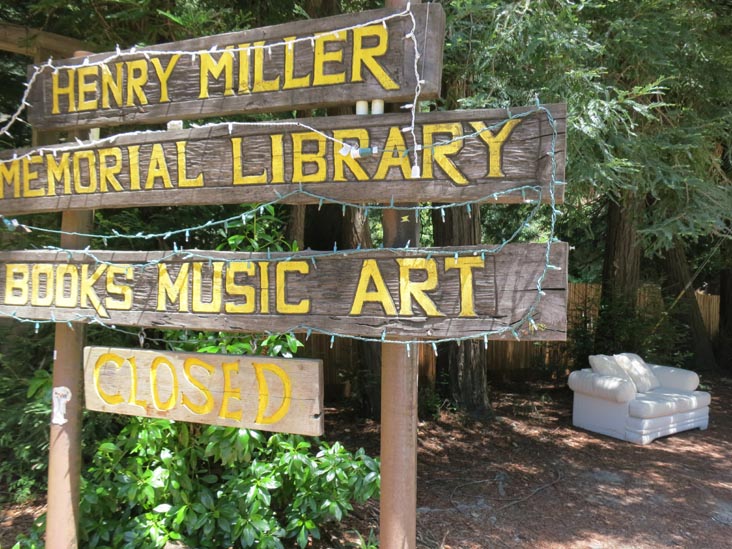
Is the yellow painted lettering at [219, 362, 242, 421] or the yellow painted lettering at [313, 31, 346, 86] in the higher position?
the yellow painted lettering at [313, 31, 346, 86]

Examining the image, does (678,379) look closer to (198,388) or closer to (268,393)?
(268,393)

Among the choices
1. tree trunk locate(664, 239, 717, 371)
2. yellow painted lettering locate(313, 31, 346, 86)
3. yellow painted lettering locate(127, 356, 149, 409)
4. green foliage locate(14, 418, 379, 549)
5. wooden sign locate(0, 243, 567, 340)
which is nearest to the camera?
wooden sign locate(0, 243, 567, 340)

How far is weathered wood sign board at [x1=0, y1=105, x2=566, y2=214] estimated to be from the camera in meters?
2.37

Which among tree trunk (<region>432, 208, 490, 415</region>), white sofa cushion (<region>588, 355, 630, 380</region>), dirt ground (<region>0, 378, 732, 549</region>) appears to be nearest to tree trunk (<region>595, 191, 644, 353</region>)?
dirt ground (<region>0, 378, 732, 549</region>)

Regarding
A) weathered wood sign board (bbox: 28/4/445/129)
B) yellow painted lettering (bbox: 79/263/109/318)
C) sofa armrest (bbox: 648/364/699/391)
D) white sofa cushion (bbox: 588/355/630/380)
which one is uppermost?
weathered wood sign board (bbox: 28/4/445/129)

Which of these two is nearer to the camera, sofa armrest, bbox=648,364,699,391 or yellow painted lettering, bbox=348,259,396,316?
yellow painted lettering, bbox=348,259,396,316

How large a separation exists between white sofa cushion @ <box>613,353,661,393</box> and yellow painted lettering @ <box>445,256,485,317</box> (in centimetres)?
659

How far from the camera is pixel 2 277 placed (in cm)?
332

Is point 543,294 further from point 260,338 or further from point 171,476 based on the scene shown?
point 171,476

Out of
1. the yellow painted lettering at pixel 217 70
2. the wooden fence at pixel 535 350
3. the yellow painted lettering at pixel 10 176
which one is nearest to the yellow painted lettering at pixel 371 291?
the yellow painted lettering at pixel 217 70

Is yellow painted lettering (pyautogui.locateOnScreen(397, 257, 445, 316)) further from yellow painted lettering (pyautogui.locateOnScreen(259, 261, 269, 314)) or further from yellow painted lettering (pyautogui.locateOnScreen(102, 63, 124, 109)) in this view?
yellow painted lettering (pyautogui.locateOnScreen(102, 63, 124, 109))

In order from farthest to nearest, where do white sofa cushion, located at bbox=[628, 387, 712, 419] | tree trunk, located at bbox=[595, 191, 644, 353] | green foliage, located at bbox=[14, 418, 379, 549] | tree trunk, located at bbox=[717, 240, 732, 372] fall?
1. tree trunk, located at bbox=[717, 240, 732, 372]
2. tree trunk, located at bbox=[595, 191, 644, 353]
3. white sofa cushion, located at bbox=[628, 387, 712, 419]
4. green foliage, located at bbox=[14, 418, 379, 549]

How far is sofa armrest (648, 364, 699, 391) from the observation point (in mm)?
8359

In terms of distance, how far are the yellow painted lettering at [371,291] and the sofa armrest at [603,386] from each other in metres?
5.97
